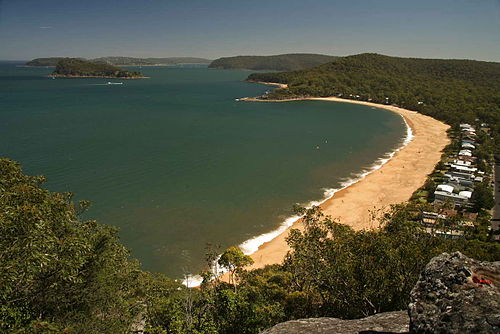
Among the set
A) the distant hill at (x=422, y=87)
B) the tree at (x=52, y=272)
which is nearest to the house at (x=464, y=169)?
the distant hill at (x=422, y=87)

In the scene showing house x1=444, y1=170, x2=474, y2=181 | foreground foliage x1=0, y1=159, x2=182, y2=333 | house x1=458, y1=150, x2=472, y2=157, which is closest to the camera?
foreground foliage x1=0, y1=159, x2=182, y2=333

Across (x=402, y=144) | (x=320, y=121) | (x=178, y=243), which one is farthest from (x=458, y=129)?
(x=178, y=243)

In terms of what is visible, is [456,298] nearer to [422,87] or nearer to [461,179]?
[461,179]

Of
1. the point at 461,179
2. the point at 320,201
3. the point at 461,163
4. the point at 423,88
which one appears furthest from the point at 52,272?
the point at 423,88

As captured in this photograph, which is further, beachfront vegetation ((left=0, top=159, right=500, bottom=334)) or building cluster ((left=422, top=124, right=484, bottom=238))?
building cluster ((left=422, top=124, right=484, bottom=238))

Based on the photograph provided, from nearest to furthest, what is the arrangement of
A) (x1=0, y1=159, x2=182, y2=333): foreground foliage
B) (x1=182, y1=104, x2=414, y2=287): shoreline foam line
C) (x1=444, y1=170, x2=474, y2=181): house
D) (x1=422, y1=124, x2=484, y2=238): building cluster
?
1. (x1=0, y1=159, x2=182, y2=333): foreground foliage
2. (x1=182, y1=104, x2=414, y2=287): shoreline foam line
3. (x1=422, y1=124, x2=484, y2=238): building cluster
4. (x1=444, y1=170, x2=474, y2=181): house

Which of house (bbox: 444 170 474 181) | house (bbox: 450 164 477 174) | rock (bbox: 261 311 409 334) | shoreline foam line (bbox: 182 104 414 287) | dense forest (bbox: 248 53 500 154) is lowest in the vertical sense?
A: shoreline foam line (bbox: 182 104 414 287)

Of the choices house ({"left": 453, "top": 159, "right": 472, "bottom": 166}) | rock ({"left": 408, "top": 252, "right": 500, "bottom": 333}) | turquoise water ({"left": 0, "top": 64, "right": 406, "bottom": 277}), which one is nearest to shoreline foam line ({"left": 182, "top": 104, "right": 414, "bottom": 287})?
turquoise water ({"left": 0, "top": 64, "right": 406, "bottom": 277})

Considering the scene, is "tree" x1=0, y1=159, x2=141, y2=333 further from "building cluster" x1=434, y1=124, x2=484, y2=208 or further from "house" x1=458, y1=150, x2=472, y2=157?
"house" x1=458, y1=150, x2=472, y2=157
